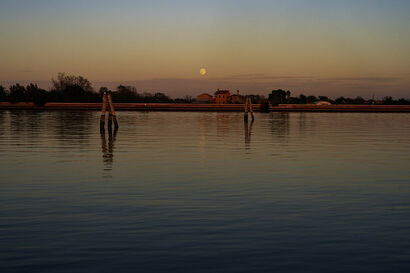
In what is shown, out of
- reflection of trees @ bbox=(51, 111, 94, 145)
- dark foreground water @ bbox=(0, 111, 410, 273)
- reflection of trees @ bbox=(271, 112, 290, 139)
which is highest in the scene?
reflection of trees @ bbox=(51, 111, 94, 145)

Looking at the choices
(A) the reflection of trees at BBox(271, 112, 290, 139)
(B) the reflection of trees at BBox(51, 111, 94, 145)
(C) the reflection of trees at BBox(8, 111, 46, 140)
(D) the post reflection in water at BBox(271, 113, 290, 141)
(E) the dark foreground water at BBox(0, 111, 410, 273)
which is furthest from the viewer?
(A) the reflection of trees at BBox(271, 112, 290, 139)

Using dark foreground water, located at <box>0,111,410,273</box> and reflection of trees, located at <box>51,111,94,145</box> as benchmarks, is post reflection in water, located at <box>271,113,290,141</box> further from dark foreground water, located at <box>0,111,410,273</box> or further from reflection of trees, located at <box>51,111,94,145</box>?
dark foreground water, located at <box>0,111,410,273</box>

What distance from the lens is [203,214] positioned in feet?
38.6

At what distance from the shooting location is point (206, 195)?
14.2m

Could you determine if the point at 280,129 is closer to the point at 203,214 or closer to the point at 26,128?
the point at 26,128

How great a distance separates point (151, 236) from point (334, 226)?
12.0ft

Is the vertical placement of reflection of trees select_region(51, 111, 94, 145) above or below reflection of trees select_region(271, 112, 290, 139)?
above

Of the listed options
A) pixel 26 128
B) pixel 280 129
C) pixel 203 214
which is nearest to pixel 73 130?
pixel 26 128

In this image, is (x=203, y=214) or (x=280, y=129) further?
(x=280, y=129)

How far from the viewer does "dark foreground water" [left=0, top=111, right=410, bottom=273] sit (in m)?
8.41

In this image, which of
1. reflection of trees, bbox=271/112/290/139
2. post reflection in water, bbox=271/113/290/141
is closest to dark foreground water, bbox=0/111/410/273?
post reflection in water, bbox=271/113/290/141

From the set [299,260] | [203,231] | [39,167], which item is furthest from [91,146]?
[299,260]

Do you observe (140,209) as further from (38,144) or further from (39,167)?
(38,144)

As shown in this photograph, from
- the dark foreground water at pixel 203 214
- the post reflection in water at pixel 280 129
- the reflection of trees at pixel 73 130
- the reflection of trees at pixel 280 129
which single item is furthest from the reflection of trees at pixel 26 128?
the reflection of trees at pixel 280 129
